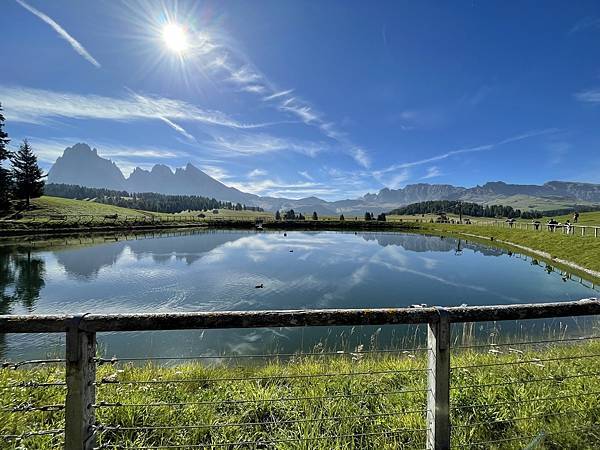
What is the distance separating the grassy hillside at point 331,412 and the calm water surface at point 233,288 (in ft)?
19.2

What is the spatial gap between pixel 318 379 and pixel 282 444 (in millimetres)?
2370

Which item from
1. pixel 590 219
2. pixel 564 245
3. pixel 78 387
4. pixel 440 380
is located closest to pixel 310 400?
pixel 440 380

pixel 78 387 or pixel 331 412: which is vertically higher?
pixel 78 387

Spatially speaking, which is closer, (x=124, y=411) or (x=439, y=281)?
(x=124, y=411)

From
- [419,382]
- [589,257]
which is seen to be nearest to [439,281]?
[589,257]

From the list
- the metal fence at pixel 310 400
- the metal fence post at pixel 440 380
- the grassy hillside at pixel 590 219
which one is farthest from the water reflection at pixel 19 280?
the grassy hillside at pixel 590 219

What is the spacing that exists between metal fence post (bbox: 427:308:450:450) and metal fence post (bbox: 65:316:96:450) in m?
2.78

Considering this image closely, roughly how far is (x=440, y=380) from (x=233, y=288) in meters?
21.6

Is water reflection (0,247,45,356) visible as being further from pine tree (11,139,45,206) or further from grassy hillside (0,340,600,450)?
pine tree (11,139,45,206)

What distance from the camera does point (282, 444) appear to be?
331 cm

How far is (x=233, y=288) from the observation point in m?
22.9

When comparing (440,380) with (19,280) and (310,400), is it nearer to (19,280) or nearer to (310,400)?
(310,400)

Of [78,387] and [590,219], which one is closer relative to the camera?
[78,387]

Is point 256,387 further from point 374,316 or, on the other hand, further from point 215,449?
point 374,316
